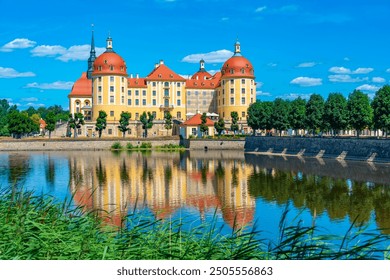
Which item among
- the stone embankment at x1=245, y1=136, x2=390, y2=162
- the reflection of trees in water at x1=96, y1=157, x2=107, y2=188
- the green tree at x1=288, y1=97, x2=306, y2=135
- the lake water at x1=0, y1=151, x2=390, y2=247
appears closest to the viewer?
the lake water at x1=0, y1=151, x2=390, y2=247

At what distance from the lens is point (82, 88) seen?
284ft

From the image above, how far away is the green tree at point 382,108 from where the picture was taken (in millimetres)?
41750

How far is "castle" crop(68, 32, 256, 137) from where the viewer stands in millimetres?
74875

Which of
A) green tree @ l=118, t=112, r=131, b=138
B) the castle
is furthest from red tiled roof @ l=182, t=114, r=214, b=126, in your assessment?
green tree @ l=118, t=112, r=131, b=138

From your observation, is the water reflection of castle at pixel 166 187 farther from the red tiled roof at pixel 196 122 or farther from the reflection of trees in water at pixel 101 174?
the red tiled roof at pixel 196 122

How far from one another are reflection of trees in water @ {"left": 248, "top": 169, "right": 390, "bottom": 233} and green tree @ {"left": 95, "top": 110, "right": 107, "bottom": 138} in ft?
133

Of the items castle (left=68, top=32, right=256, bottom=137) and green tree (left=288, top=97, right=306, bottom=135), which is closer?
green tree (left=288, top=97, right=306, bottom=135)

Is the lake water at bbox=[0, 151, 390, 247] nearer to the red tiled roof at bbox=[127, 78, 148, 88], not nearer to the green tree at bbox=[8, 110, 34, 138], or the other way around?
the green tree at bbox=[8, 110, 34, 138]

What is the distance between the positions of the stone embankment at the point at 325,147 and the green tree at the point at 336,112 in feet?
7.52

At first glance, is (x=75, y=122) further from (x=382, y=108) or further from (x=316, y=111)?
(x=382, y=108)
